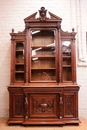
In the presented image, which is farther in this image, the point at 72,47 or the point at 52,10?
the point at 52,10

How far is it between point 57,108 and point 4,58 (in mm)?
1735

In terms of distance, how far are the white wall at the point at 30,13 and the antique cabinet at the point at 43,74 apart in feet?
1.53

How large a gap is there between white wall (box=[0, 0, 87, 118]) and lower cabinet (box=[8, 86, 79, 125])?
1.89ft

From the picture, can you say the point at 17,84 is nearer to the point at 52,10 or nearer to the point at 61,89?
the point at 61,89

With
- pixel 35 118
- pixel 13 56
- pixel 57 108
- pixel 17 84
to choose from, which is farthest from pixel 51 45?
pixel 35 118

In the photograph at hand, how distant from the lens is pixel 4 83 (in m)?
3.59

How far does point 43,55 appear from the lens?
11.1 ft

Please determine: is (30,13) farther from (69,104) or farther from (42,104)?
(69,104)

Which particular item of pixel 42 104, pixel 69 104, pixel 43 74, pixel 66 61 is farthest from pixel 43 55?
pixel 69 104

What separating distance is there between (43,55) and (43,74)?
1.44 feet

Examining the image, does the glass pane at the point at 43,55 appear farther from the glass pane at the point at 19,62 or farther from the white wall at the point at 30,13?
the white wall at the point at 30,13

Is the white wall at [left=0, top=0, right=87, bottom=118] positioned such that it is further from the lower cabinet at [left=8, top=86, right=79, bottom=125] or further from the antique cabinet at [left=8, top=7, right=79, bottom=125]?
the lower cabinet at [left=8, top=86, right=79, bottom=125]

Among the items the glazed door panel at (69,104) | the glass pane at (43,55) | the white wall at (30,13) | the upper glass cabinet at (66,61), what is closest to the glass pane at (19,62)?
the glass pane at (43,55)

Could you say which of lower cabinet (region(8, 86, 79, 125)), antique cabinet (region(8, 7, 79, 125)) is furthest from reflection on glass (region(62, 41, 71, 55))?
lower cabinet (region(8, 86, 79, 125))
